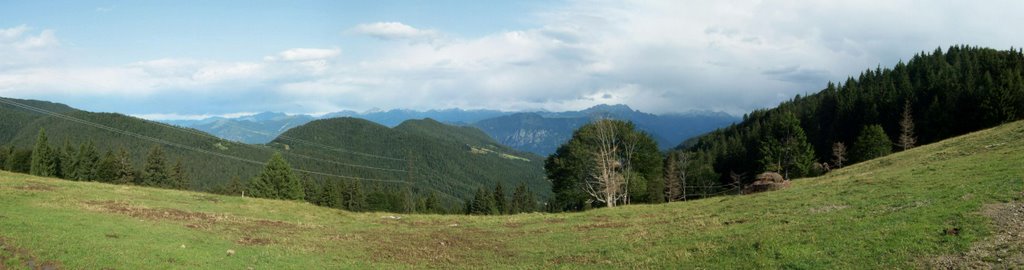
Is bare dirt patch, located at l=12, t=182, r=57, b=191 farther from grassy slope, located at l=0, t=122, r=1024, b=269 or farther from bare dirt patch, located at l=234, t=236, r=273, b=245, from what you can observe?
bare dirt patch, located at l=234, t=236, r=273, b=245

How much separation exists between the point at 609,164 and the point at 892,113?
9230 centimetres

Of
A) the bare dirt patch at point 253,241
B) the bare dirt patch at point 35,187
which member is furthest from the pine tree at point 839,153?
the bare dirt patch at point 35,187

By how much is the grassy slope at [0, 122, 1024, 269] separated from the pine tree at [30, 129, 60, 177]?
8793 centimetres

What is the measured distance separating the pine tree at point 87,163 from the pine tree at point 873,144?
154286 mm

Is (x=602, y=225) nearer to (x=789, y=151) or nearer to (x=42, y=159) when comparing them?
(x=789, y=151)

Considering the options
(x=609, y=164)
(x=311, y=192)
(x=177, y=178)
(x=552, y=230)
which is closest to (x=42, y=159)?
(x=177, y=178)

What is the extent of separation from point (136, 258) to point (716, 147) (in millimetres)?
170365

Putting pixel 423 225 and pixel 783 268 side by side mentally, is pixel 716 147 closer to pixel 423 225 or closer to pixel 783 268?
→ pixel 423 225

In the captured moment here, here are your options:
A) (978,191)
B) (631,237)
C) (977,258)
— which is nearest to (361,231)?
(631,237)

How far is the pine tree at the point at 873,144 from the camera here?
90.8 metres

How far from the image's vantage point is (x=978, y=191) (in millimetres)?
24859

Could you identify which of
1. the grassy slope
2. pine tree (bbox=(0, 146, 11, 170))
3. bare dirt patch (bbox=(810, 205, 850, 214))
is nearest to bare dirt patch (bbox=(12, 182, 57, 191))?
the grassy slope

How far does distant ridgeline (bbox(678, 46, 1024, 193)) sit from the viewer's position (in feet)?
286

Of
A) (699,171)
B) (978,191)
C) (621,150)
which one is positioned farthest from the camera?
(699,171)
